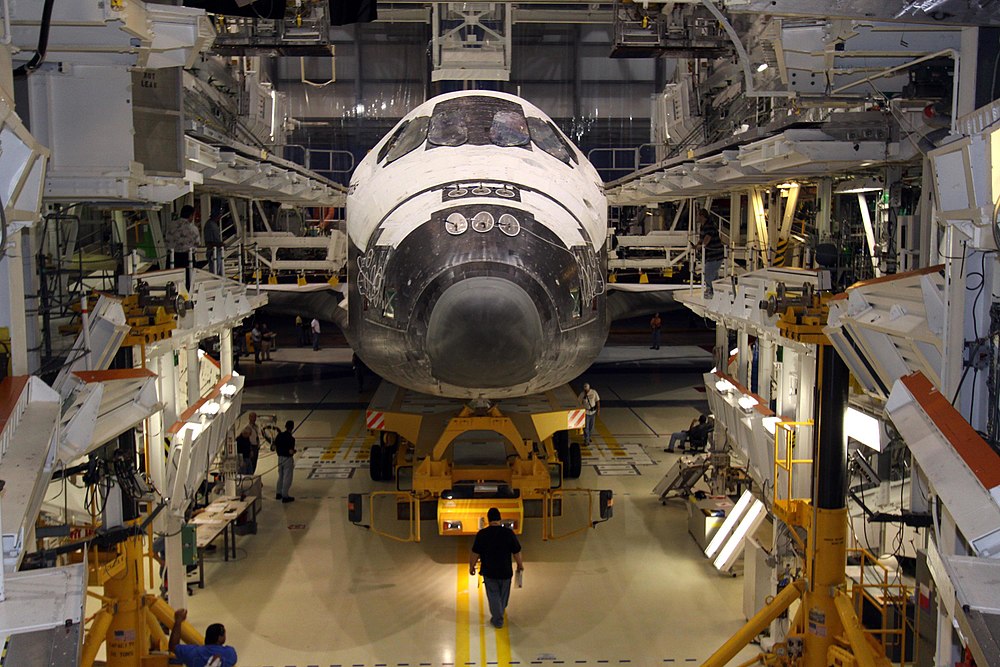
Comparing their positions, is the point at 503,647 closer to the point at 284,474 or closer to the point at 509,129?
the point at 509,129

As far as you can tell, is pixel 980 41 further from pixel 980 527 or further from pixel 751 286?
pixel 751 286

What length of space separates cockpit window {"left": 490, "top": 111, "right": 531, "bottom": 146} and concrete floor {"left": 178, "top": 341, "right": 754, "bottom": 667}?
11.4 feet

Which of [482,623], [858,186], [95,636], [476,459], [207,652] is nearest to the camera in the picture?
[95,636]

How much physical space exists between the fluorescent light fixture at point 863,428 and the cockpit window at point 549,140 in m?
3.28

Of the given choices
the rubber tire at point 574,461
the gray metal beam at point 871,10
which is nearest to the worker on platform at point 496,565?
the rubber tire at point 574,461

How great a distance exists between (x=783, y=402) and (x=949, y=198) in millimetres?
3588

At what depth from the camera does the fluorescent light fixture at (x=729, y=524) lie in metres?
7.35

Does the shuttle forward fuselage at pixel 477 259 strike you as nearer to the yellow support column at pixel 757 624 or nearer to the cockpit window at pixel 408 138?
the cockpit window at pixel 408 138

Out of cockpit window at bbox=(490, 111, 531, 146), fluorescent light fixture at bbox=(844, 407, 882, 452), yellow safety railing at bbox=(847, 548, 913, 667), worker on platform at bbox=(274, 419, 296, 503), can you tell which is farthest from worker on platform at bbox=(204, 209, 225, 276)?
yellow safety railing at bbox=(847, 548, 913, 667)

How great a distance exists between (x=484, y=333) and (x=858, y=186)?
10.7 feet

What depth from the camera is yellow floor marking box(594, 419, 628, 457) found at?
38.9ft

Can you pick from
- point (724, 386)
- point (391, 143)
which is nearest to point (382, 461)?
point (391, 143)

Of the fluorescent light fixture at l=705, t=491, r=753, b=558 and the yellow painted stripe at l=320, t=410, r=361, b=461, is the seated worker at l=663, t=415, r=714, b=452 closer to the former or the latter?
the fluorescent light fixture at l=705, t=491, r=753, b=558

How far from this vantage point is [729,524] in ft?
24.9
